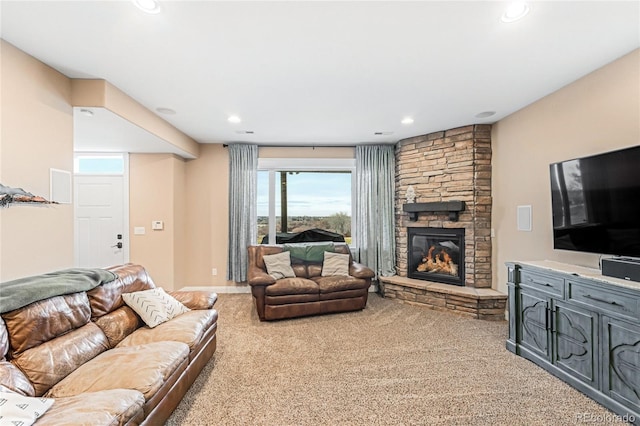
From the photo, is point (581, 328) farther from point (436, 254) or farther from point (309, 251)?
point (309, 251)

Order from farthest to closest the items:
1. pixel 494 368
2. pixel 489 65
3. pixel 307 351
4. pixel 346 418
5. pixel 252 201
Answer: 1. pixel 252 201
2. pixel 307 351
3. pixel 494 368
4. pixel 489 65
5. pixel 346 418

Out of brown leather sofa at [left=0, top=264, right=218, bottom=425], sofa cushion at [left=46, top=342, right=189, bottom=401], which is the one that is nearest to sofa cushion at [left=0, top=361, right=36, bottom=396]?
brown leather sofa at [left=0, top=264, right=218, bottom=425]

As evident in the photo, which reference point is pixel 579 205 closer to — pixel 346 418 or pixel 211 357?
pixel 346 418

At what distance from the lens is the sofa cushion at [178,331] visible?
224 cm

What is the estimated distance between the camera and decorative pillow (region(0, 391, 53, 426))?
1270mm

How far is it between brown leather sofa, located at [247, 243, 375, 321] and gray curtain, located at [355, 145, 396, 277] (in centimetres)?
71

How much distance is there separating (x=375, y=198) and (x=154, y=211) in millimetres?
3624

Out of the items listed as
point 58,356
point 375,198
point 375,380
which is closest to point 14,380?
point 58,356

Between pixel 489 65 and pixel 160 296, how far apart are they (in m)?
3.51

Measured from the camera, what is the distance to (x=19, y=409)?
4.36ft

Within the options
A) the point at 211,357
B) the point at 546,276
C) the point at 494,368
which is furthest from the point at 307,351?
the point at 546,276

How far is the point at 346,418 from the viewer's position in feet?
6.51

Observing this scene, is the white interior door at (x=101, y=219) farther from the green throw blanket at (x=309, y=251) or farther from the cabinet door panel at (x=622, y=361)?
the cabinet door panel at (x=622, y=361)

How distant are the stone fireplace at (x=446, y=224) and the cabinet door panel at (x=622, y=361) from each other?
1.75 m
